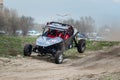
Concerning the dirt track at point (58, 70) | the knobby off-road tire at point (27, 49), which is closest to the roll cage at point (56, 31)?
the knobby off-road tire at point (27, 49)

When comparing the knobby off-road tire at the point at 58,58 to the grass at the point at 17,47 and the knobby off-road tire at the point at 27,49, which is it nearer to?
the knobby off-road tire at the point at 27,49

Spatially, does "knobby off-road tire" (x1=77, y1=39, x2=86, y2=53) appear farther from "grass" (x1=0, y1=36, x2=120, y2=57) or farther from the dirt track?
the dirt track

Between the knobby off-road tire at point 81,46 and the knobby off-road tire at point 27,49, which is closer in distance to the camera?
the knobby off-road tire at point 27,49

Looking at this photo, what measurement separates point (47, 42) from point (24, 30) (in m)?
62.5

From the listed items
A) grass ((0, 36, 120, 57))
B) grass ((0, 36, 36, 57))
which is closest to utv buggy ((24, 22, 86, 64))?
grass ((0, 36, 36, 57))

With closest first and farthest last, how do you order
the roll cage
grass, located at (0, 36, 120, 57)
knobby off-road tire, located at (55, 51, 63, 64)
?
knobby off-road tire, located at (55, 51, 63, 64), the roll cage, grass, located at (0, 36, 120, 57)

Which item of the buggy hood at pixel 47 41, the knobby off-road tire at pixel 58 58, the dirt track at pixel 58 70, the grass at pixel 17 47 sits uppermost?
the dirt track at pixel 58 70

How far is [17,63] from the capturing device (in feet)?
54.5

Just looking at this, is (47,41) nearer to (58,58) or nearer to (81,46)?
(58,58)

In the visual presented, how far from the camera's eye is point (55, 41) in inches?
760

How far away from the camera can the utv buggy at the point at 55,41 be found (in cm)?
1920

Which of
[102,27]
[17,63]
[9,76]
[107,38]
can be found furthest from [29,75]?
[107,38]

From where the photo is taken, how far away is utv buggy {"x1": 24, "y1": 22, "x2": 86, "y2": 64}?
1920cm

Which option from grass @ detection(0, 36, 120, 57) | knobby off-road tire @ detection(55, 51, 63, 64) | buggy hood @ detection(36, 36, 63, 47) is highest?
buggy hood @ detection(36, 36, 63, 47)
